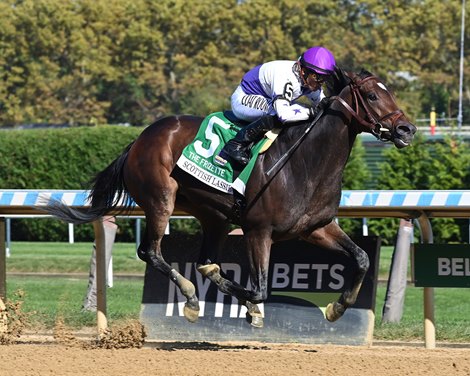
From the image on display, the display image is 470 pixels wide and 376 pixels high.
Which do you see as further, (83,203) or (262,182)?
(83,203)

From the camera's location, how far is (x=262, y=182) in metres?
7.14

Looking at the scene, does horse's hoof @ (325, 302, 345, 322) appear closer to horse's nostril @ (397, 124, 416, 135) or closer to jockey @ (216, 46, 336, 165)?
jockey @ (216, 46, 336, 165)

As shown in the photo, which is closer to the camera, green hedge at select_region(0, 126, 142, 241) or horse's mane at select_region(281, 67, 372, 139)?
horse's mane at select_region(281, 67, 372, 139)

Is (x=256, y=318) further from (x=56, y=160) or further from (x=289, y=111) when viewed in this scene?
(x=56, y=160)

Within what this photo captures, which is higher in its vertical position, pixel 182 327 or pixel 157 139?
pixel 157 139

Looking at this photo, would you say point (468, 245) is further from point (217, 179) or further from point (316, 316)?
point (217, 179)

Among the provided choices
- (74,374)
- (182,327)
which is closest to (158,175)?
(182,327)

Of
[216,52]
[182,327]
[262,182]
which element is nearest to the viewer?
[262,182]

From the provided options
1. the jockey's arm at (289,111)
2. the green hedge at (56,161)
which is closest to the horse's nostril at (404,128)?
the jockey's arm at (289,111)

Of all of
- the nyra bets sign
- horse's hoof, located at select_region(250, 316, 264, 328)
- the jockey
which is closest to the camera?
the jockey

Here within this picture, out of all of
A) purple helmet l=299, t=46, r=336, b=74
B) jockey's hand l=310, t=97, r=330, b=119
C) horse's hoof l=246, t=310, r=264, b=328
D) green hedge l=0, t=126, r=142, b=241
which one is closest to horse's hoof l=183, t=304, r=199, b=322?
horse's hoof l=246, t=310, r=264, b=328

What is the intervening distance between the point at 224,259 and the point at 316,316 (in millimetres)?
872

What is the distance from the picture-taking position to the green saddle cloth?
7.22m

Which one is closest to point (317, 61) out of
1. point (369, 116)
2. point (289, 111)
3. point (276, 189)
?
point (289, 111)
